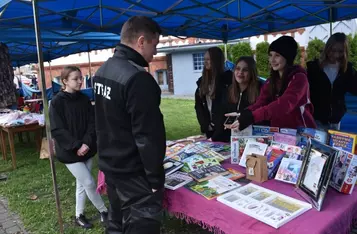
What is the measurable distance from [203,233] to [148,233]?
1.34 metres

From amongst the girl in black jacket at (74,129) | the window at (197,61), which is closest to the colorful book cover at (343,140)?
the girl in black jacket at (74,129)

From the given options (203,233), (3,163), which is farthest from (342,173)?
Answer: (3,163)

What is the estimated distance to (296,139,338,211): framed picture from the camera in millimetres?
1509

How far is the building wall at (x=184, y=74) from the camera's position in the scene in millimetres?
17808

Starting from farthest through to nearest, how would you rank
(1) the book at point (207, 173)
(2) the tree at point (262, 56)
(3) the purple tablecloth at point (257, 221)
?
1. (2) the tree at point (262, 56)
2. (1) the book at point (207, 173)
3. (3) the purple tablecloth at point (257, 221)

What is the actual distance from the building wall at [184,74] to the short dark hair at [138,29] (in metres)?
16.1

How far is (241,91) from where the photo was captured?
301cm

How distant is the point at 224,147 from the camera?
271 centimetres

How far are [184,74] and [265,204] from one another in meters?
16.6

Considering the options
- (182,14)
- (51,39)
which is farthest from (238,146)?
(51,39)

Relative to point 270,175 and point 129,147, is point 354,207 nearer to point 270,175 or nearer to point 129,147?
point 270,175

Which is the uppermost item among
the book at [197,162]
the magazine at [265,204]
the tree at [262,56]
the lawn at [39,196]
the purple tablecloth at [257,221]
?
the tree at [262,56]

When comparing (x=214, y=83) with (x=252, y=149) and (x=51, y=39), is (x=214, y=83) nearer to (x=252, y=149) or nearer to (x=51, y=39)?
(x=252, y=149)

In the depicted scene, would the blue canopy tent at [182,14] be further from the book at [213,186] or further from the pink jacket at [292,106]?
the book at [213,186]
